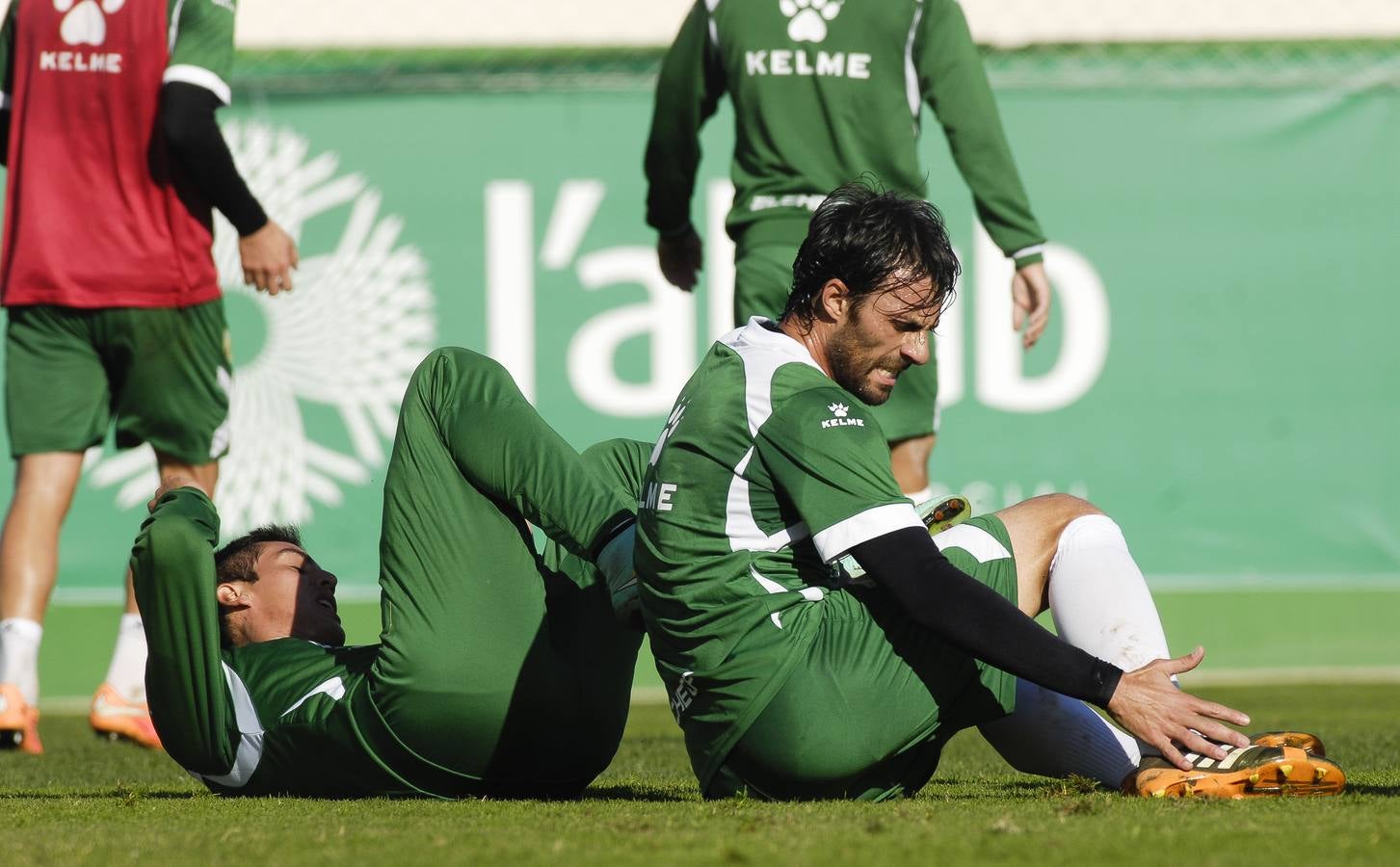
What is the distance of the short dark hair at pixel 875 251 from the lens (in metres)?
3.20

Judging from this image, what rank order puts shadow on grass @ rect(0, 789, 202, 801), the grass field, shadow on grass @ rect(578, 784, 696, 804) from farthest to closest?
shadow on grass @ rect(0, 789, 202, 801)
shadow on grass @ rect(578, 784, 696, 804)
the grass field

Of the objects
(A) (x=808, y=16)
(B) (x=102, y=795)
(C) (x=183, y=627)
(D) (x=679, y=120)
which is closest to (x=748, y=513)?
(C) (x=183, y=627)

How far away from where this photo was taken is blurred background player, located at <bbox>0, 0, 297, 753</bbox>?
17.7ft

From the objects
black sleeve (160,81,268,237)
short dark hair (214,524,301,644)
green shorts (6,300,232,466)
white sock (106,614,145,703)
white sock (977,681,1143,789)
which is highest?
black sleeve (160,81,268,237)

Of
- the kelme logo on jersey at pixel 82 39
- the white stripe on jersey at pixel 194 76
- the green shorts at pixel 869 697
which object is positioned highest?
the kelme logo on jersey at pixel 82 39

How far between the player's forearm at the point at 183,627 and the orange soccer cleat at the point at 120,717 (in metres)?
1.88

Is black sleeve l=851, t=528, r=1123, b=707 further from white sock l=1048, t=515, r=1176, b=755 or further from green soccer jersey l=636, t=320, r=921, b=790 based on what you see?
white sock l=1048, t=515, r=1176, b=755

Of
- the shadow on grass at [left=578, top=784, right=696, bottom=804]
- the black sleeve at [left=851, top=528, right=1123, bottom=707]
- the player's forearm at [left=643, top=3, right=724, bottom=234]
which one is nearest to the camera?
the black sleeve at [left=851, top=528, right=1123, bottom=707]

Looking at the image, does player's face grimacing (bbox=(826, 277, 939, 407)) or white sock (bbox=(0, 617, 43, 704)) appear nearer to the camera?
player's face grimacing (bbox=(826, 277, 939, 407))

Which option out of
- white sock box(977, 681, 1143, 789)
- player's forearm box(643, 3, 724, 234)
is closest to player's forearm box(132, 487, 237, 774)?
white sock box(977, 681, 1143, 789)

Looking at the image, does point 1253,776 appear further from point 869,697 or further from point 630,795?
point 630,795

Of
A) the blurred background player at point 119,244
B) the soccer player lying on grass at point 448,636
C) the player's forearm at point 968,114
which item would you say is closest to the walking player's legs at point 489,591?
the soccer player lying on grass at point 448,636

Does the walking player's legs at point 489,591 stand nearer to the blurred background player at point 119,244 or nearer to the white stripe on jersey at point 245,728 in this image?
the white stripe on jersey at point 245,728

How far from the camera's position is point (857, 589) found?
323 cm
